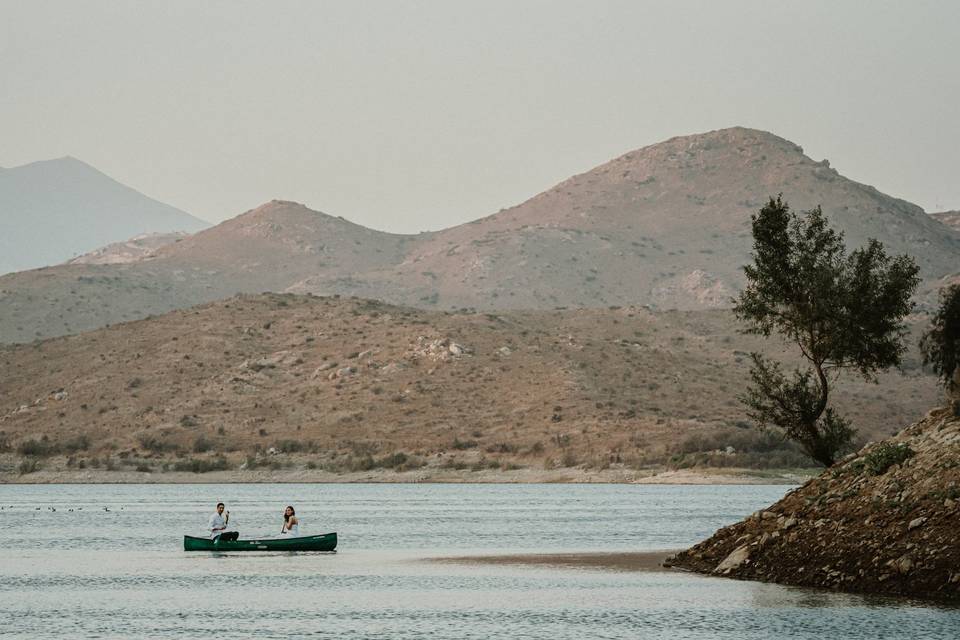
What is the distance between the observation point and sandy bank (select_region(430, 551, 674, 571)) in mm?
53188

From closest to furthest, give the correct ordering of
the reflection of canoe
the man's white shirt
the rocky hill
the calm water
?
the calm water
the rocky hill
the reflection of canoe
the man's white shirt

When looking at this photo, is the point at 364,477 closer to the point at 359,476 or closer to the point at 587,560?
the point at 359,476

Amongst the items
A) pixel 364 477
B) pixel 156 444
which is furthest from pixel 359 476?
pixel 156 444

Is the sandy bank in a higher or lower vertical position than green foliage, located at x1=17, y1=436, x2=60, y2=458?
lower

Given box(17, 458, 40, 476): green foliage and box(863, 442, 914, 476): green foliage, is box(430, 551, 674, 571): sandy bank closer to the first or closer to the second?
box(863, 442, 914, 476): green foliage

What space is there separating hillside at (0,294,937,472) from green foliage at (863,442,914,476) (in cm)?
8525

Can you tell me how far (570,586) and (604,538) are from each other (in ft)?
73.2

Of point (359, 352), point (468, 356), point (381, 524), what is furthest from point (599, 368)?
point (381, 524)

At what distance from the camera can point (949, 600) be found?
37406 mm

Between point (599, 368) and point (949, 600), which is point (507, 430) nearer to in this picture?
point (599, 368)

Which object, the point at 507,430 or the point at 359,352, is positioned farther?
the point at 359,352

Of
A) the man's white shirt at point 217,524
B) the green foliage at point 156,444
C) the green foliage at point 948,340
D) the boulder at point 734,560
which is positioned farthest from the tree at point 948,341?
the green foliage at point 156,444

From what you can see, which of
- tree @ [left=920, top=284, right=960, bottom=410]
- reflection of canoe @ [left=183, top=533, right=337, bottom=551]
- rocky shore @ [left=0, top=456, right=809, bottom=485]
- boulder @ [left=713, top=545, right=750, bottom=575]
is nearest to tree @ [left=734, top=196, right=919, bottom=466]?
tree @ [left=920, top=284, right=960, bottom=410]

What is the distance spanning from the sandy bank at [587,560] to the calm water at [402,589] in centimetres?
173
